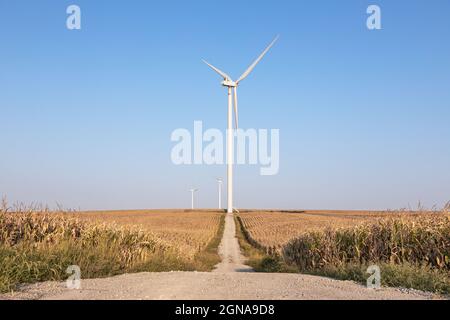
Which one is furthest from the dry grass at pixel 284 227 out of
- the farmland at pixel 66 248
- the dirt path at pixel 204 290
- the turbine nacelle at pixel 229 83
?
the turbine nacelle at pixel 229 83

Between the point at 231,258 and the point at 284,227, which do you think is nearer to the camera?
the point at 231,258

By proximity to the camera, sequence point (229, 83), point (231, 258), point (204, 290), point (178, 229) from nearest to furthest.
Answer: point (204, 290)
point (231, 258)
point (178, 229)
point (229, 83)

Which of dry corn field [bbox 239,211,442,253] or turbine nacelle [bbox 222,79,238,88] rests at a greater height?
turbine nacelle [bbox 222,79,238,88]

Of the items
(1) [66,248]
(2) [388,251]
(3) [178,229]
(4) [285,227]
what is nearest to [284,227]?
(4) [285,227]

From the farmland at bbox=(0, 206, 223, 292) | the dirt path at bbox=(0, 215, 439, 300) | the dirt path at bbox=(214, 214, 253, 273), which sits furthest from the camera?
the dirt path at bbox=(214, 214, 253, 273)

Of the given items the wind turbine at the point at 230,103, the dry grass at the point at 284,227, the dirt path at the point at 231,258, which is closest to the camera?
the dry grass at the point at 284,227

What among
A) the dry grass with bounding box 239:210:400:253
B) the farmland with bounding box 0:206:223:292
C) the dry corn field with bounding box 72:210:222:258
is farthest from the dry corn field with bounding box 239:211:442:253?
the farmland with bounding box 0:206:223:292

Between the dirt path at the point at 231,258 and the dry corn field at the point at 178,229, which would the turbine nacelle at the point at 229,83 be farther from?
the dirt path at the point at 231,258

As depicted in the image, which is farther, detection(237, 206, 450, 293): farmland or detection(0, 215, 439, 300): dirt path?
detection(237, 206, 450, 293): farmland

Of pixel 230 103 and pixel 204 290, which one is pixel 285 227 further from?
pixel 204 290

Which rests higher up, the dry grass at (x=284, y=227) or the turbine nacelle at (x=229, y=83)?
the turbine nacelle at (x=229, y=83)

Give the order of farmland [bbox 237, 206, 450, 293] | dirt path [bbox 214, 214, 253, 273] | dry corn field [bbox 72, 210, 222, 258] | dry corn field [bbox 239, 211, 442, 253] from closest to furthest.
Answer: farmland [bbox 237, 206, 450, 293]
dry corn field [bbox 239, 211, 442, 253]
dry corn field [bbox 72, 210, 222, 258]
dirt path [bbox 214, 214, 253, 273]

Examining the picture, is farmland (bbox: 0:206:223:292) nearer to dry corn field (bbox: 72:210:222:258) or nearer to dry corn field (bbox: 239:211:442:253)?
dry corn field (bbox: 72:210:222:258)
